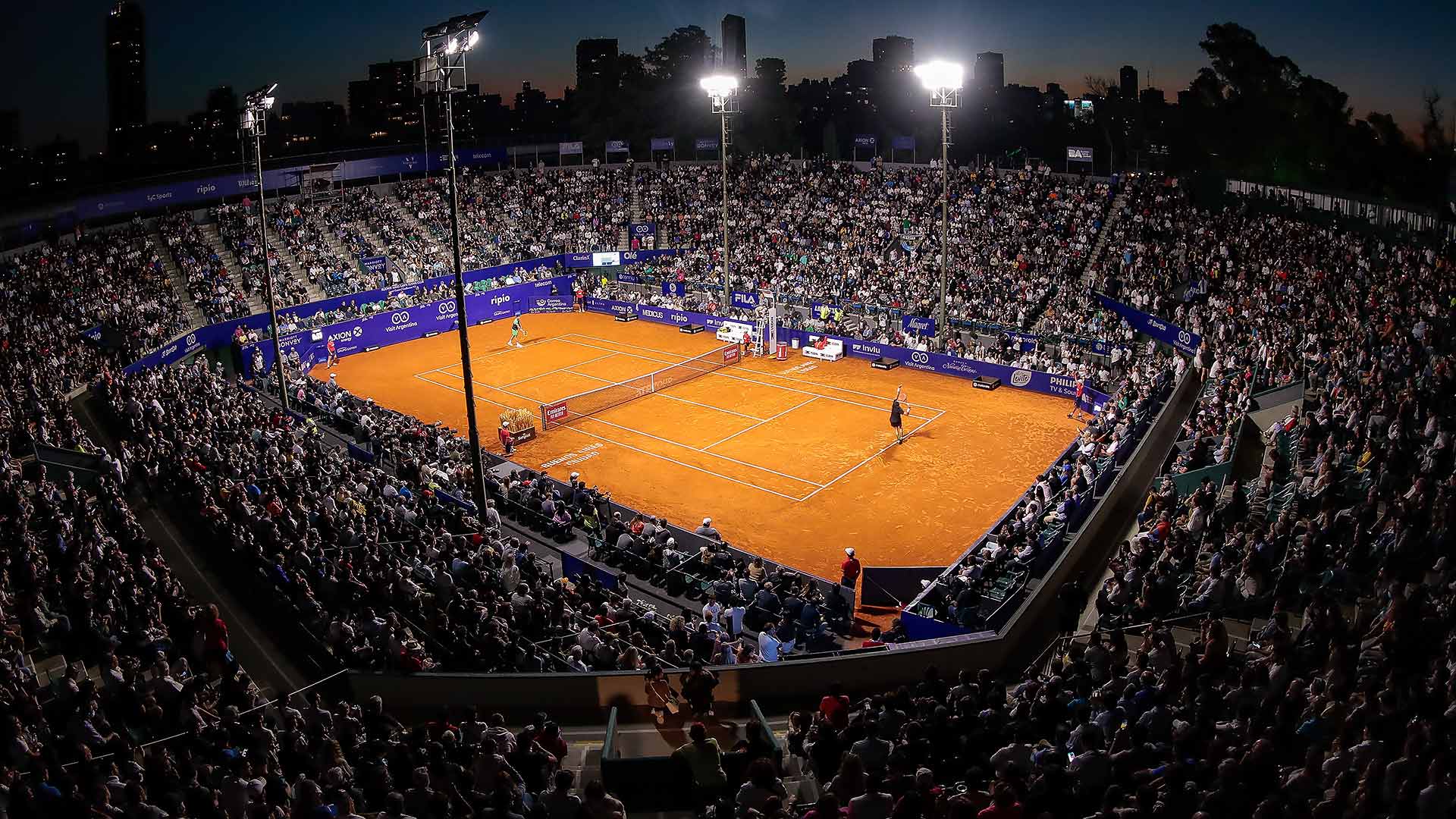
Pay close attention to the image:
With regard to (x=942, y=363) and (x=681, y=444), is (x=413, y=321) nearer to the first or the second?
(x=681, y=444)

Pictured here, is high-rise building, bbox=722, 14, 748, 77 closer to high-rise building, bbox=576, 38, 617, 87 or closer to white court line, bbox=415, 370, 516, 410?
high-rise building, bbox=576, 38, 617, 87

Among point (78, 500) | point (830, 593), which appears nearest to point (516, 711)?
point (830, 593)

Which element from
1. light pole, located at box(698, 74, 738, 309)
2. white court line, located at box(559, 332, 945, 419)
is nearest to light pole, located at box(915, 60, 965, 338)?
white court line, located at box(559, 332, 945, 419)

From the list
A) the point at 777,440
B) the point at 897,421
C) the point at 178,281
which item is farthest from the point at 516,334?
the point at 897,421

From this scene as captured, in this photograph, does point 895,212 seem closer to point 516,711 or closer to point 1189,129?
point 1189,129

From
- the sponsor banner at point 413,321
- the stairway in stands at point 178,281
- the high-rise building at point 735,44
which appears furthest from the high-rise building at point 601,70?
the stairway in stands at point 178,281

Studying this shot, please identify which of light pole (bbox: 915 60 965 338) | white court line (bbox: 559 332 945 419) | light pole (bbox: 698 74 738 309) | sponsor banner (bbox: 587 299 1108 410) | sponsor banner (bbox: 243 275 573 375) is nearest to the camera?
white court line (bbox: 559 332 945 419)

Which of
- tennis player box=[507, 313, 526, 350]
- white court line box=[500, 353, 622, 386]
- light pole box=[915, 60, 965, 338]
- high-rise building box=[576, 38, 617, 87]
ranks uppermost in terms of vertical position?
high-rise building box=[576, 38, 617, 87]
